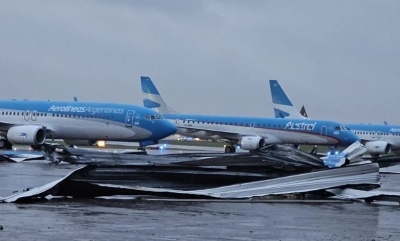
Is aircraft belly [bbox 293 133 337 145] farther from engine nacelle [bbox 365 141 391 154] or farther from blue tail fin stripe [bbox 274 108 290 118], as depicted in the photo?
blue tail fin stripe [bbox 274 108 290 118]

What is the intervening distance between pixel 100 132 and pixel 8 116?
580cm

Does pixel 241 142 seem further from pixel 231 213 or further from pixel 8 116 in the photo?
pixel 231 213

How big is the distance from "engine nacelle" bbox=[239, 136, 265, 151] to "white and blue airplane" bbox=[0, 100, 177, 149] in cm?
1290

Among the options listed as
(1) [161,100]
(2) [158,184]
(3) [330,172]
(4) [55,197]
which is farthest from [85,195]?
(1) [161,100]

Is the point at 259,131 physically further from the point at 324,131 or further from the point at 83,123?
the point at 83,123

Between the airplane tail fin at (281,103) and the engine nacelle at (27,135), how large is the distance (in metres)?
40.8

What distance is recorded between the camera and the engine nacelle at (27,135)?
50031mm

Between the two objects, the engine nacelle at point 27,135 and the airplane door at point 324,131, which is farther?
the airplane door at point 324,131

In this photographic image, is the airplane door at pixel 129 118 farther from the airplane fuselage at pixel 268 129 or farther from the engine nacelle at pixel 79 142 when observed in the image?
the airplane fuselage at pixel 268 129

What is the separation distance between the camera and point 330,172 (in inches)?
754

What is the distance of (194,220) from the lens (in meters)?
14.5

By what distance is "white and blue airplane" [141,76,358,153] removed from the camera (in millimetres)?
63500

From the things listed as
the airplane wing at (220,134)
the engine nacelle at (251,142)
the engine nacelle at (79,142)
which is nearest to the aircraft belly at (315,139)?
the engine nacelle at (251,142)

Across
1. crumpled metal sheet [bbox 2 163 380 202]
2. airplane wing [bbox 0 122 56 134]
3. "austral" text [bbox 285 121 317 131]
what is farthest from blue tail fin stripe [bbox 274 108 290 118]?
crumpled metal sheet [bbox 2 163 380 202]
